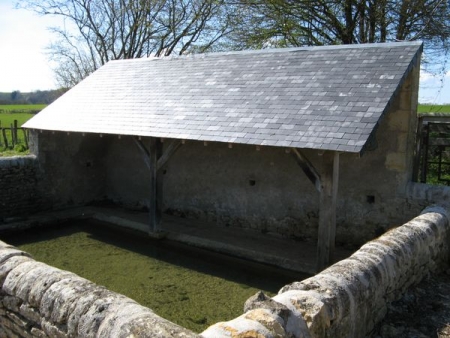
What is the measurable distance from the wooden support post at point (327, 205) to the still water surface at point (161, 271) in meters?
0.58

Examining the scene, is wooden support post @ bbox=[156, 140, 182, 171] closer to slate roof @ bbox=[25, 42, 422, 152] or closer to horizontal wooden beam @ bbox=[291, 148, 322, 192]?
slate roof @ bbox=[25, 42, 422, 152]

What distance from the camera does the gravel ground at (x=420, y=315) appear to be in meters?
4.09

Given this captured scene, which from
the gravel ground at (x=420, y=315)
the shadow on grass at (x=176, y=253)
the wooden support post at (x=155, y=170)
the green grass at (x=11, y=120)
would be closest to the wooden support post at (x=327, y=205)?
the shadow on grass at (x=176, y=253)

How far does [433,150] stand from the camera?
1111cm

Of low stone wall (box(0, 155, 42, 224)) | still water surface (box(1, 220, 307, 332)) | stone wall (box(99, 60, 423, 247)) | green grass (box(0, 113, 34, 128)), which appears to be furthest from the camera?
green grass (box(0, 113, 34, 128))

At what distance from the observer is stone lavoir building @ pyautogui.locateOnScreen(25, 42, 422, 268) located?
6559mm

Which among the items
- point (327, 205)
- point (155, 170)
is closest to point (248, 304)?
point (327, 205)

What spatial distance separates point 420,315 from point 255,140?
133 inches

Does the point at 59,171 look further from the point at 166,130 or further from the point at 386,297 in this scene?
the point at 386,297

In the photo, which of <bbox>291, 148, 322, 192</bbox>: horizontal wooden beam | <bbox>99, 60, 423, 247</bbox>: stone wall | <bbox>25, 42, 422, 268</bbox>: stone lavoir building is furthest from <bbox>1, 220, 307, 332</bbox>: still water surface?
<bbox>291, 148, 322, 192</bbox>: horizontal wooden beam

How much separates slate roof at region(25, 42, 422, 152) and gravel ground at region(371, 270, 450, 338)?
1.97 m

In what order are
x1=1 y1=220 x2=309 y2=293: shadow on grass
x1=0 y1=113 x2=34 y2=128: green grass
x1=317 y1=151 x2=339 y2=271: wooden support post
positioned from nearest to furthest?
x1=317 y1=151 x2=339 y2=271: wooden support post < x1=1 y1=220 x2=309 y2=293: shadow on grass < x1=0 y1=113 x2=34 y2=128: green grass

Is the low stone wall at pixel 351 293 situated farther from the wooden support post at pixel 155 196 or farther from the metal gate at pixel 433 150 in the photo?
the wooden support post at pixel 155 196

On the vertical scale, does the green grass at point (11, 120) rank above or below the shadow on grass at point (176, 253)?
above
